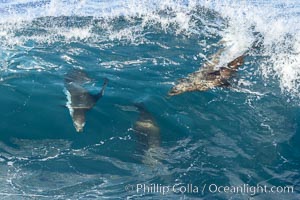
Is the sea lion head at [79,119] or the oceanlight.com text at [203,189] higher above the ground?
the sea lion head at [79,119]

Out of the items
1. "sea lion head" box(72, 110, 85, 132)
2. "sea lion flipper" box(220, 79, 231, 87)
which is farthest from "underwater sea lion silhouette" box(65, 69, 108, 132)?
"sea lion flipper" box(220, 79, 231, 87)

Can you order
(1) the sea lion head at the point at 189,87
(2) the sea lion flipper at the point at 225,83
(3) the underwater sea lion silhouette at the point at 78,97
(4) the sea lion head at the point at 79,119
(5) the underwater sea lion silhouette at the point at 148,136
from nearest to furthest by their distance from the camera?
(5) the underwater sea lion silhouette at the point at 148,136, (4) the sea lion head at the point at 79,119, (3) the underwater sea lion silhouette at the point at 78,97, (1) the sea lion head at the point at 189,87, (2) the sea lion flipper at the point at 225,83

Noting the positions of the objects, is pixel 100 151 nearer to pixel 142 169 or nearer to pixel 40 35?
pixel 142 169

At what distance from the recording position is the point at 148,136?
8188 millimetres

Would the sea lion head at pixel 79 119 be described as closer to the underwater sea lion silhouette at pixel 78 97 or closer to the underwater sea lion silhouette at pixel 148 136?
the underwater sea lion silhouette at pixel 78 97

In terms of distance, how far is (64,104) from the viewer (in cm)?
898

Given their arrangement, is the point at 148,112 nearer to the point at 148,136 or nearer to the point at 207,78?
the point at 148,136

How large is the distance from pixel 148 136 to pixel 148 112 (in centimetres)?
81

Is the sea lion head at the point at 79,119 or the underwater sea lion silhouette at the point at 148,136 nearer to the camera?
the underwater sea lion silhouette at the point at 148,136

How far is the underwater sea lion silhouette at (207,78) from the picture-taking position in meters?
9.67

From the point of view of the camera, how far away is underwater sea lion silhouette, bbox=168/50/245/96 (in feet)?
31.7

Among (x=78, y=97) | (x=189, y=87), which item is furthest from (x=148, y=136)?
(x=189, y=87)

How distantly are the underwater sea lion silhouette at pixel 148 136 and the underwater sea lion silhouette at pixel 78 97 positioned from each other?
39.3 inches

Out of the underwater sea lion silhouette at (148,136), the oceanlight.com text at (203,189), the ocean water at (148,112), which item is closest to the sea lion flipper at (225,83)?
the ocean water at (148,112)
